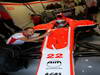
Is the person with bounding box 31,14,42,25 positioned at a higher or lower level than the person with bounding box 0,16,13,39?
higher

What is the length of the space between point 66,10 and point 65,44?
1.67 meters

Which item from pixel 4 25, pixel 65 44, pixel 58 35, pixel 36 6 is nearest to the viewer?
pixel 65 44

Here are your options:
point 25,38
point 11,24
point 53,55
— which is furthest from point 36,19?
point 53,55

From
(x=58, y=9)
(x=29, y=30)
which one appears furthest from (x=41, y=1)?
(x=29, y=30)

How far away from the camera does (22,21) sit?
324 centimetres

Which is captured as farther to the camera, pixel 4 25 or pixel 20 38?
pixel 4 25

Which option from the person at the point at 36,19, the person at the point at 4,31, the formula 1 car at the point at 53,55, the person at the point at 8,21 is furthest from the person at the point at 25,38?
the person at the point at 36,19

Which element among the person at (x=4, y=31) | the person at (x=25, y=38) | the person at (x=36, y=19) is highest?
the person at (x=36, y=19)

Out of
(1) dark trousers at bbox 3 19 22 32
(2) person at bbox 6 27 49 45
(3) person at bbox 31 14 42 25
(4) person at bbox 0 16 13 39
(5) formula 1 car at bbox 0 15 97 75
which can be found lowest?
(5) formula 1 car at bbox 0 15 97 75

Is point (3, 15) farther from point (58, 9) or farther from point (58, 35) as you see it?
point (58, 35)

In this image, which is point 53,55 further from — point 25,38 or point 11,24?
point 11,24

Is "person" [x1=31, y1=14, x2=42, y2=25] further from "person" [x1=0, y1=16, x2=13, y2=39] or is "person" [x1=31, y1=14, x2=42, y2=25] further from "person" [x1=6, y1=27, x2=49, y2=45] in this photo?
"person" [x1=6, y1=27, x2=49, y2=45]

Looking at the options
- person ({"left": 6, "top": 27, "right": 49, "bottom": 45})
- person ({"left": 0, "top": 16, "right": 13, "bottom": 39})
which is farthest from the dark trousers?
person ({"left": 6, "top": 27, "right": 49, "bottom": 45})

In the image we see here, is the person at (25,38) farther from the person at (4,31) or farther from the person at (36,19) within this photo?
the person at (36,19)
